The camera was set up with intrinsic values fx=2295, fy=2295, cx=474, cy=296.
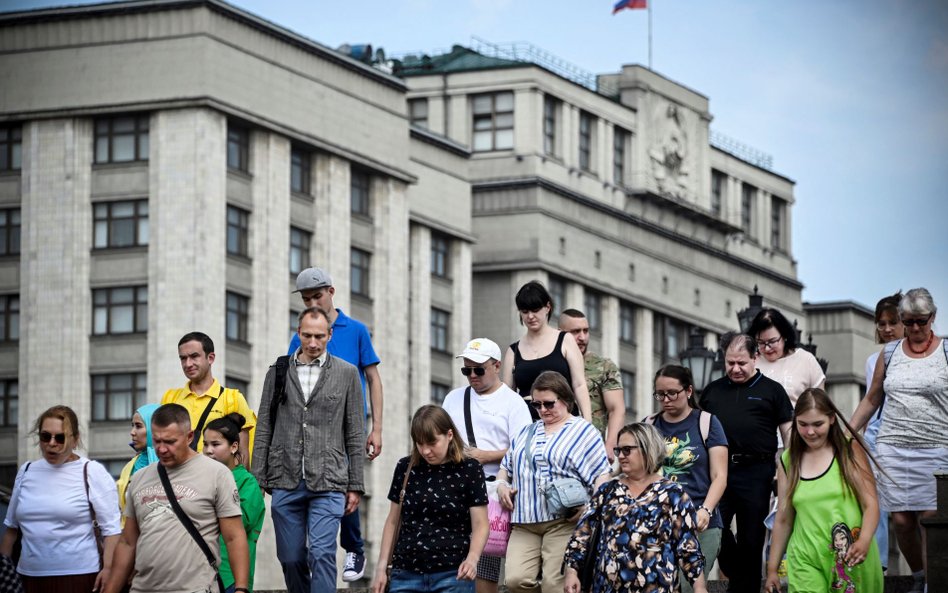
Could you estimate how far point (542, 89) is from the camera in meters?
80.2

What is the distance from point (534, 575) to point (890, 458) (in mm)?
3271

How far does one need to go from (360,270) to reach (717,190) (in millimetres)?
26829

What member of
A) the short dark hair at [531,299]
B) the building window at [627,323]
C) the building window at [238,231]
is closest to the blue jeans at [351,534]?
the short dark hair at [531,299]

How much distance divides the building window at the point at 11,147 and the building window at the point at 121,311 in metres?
4.71

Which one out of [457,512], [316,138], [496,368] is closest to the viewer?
[457,512]

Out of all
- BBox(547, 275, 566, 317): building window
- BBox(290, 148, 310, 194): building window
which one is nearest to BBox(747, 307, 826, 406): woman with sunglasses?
BBox(290, 148, 310, 194): building window

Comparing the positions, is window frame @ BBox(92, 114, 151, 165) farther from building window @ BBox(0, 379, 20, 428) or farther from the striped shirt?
the striped shirt

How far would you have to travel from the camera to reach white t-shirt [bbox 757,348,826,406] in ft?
63.3

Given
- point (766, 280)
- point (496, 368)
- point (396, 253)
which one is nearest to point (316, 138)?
point (396, 253)

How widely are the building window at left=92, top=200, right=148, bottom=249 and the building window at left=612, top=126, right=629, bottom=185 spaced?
26168 mm

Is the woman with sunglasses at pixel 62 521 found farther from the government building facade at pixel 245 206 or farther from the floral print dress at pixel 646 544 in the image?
the government building facade at pixel 245 206

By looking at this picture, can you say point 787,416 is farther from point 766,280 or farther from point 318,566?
point 766,280

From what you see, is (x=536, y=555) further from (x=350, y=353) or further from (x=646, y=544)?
(x=350, y=353)

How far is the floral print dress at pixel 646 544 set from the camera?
1548 cm
